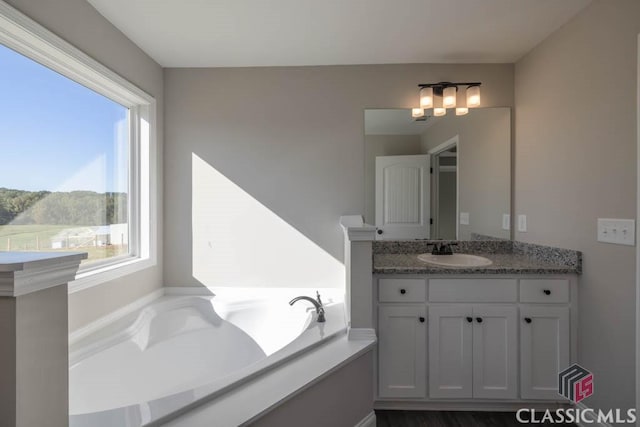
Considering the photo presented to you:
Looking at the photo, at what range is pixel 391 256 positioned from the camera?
2.34m

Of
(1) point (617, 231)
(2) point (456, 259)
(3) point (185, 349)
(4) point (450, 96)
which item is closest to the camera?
(1) point (617, 231)

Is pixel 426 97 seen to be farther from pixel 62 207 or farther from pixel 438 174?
pixel 62 207

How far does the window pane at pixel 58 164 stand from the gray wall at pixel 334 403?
1457 mm

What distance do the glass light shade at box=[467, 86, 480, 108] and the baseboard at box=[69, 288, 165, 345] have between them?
2821 mm

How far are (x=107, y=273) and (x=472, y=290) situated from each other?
7.36ft

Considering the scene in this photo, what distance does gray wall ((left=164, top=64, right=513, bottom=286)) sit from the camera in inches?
99.3

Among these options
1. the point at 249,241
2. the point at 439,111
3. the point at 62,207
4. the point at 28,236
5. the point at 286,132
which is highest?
the point at 439,111

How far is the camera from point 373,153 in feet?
8.27

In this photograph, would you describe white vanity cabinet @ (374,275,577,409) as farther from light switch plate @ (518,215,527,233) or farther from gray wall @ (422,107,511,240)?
gray wall @ (422,107,511,240)

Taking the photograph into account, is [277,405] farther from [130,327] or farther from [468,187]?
[468,187]

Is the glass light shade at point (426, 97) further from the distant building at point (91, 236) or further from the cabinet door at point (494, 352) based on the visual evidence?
the distant building at point (91, 236)

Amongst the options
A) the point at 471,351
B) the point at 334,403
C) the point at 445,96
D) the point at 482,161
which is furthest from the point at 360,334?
the point at 445,96

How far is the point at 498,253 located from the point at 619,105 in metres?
1.22

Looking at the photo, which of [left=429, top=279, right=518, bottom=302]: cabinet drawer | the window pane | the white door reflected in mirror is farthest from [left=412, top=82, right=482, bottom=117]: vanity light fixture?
the window pane
